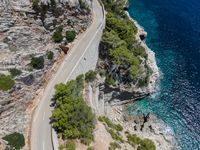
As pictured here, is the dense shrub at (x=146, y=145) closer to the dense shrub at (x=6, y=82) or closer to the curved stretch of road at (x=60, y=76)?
the curved stretch of road at (x=60, y=76)

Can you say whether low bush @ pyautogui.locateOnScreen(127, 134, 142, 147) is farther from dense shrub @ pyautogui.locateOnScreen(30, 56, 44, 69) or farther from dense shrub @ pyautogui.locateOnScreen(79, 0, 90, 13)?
dense shrub @ pyautogui.locateOnScreen(79, 0, 90, 13)

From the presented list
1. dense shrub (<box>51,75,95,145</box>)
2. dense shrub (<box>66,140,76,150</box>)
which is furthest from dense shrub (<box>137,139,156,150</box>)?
dense shrub (<box>66,140,76,150</box>)

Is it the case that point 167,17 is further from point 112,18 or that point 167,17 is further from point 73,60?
point 73,60

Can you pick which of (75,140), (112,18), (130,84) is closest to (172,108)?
(130,84)

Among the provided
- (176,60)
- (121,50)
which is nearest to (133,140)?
(121,50)

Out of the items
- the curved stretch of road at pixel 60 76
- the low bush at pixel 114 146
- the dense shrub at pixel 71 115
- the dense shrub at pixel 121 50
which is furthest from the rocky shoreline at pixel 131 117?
the low bush at pixel 114 146
